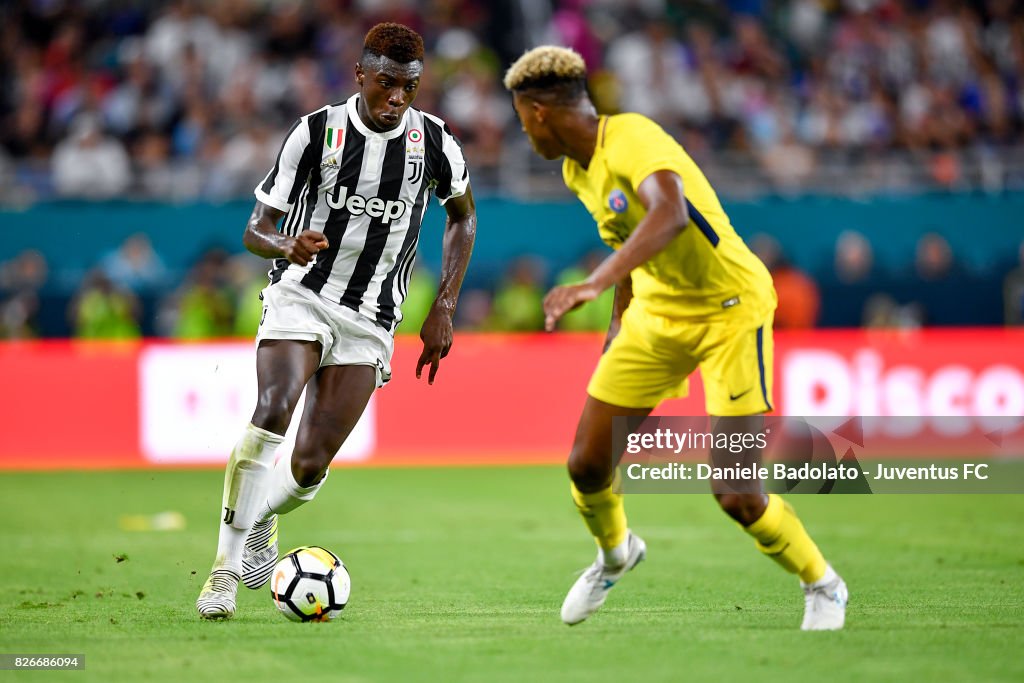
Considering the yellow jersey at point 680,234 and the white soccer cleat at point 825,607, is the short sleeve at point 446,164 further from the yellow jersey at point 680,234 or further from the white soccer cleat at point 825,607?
the white soccer cleat at point 825,607

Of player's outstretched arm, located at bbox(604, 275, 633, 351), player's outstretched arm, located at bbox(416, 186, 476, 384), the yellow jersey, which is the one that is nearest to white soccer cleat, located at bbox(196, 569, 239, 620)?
player's outstretched arm, located at bbox(416, 186, 476, 384)

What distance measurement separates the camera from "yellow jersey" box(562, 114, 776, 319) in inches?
222

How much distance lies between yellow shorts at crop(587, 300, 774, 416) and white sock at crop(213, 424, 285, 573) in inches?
60.4

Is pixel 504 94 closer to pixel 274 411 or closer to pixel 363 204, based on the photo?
pixel 363 204

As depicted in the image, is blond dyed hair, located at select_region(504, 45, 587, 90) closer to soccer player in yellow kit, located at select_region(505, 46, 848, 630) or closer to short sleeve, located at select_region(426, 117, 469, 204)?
soccer player in yellow kit, located at select_region(505, 46, 848, 630)

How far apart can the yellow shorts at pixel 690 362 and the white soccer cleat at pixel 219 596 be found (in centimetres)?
188

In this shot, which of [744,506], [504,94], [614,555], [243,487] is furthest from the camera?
[504,94]

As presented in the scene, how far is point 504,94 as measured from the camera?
18.9 metres

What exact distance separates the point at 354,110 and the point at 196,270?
408 inches

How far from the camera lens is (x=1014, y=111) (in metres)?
19.2

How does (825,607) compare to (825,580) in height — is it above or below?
below

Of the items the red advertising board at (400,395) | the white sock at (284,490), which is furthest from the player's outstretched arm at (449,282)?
the red advertising board at (400,395)

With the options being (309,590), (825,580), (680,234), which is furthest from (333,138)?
(825,580)

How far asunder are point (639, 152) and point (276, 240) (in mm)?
1745
